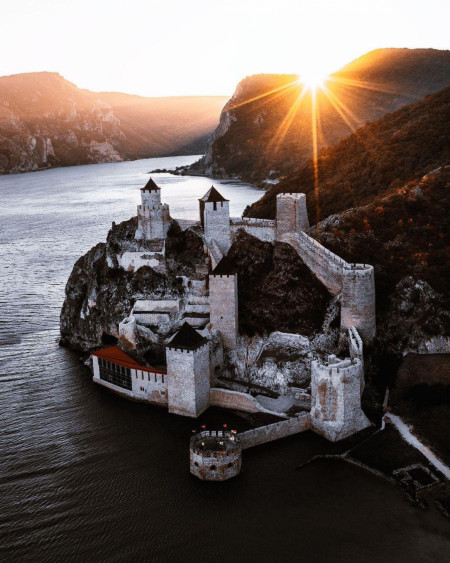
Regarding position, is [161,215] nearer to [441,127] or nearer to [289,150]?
[441,127]

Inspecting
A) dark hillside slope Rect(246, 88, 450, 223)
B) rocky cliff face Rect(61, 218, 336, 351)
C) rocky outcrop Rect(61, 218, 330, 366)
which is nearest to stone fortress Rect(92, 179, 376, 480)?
rocky outcrop Rect(61, 218, 330, 366)

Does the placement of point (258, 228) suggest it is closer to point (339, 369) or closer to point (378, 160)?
point (339, 369)

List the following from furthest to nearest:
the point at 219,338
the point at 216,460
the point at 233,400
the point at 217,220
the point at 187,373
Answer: the point at 217,220 < the point at 219,338 < the point at 233,400 < the point at 187,373 < the point at 216,460

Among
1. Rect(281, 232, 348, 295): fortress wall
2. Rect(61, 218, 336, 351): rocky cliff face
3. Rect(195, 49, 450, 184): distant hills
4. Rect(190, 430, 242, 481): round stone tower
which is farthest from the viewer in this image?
Rect(195, 49, 450, 184): distant hills

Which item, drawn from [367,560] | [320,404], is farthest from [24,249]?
[367,560]

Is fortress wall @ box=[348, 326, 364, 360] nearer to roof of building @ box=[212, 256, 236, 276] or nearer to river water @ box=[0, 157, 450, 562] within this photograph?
river water @ box=[0, 157, 450, 562]

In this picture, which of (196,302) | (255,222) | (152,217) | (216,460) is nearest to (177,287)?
(196,302)
